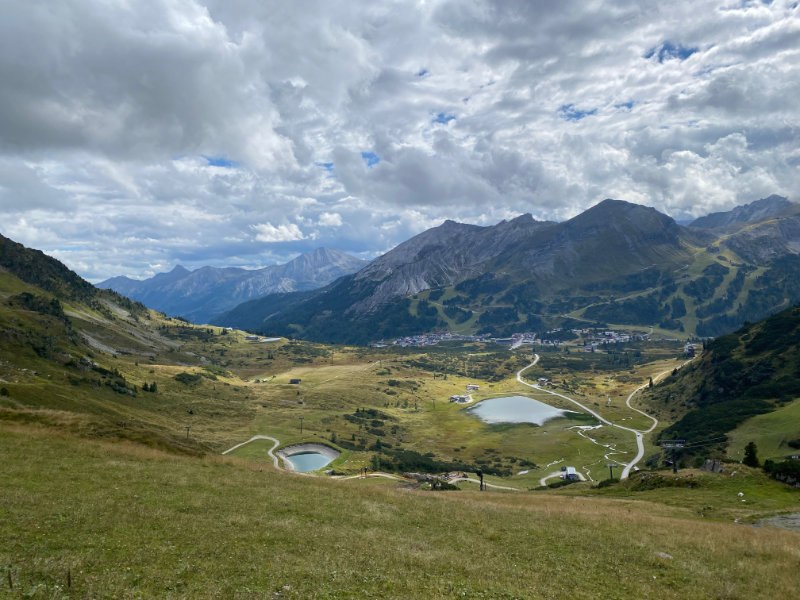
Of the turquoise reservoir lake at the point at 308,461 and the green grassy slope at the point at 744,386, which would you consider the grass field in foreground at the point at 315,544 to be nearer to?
the turquoise reservoir lake at the point at 308,461

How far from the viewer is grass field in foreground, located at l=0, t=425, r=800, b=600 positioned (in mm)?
20453

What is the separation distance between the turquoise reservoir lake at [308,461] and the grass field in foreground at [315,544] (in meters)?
81.1

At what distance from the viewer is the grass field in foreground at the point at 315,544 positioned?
2045 centimetres

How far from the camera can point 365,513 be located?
3547cm

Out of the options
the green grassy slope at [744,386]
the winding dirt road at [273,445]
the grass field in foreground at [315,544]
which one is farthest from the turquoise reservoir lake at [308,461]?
the green grassy slope at [744,386]

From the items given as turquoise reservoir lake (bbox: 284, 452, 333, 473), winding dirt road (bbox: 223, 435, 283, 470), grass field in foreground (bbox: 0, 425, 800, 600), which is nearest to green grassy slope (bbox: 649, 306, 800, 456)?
grass field in foreground (bbox: 0, 425, 800, 600)

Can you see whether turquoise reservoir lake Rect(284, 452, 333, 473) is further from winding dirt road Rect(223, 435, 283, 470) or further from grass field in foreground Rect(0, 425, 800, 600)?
grass field in foreground Rect(0, 425, 800, 600)

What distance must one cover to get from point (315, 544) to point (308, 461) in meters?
104

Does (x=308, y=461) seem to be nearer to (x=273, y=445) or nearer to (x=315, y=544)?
(x=273, y=445)

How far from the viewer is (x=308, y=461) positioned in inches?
4899

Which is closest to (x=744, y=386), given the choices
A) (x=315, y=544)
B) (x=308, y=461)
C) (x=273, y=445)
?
(x=308, y=461)

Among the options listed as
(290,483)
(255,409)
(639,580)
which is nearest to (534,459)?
(255,409)

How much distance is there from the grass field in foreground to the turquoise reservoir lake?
81102 mm

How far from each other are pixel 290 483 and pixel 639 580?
3142 cm
